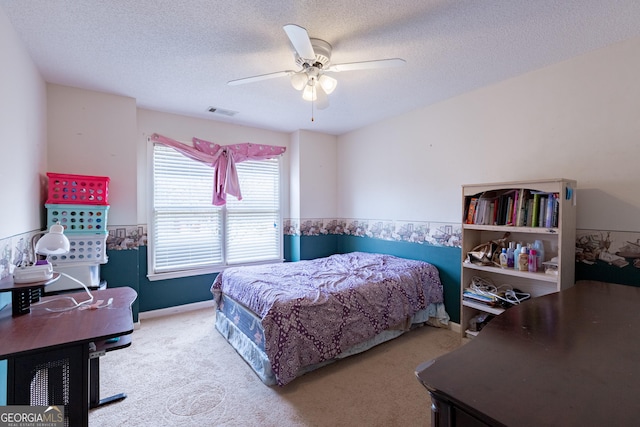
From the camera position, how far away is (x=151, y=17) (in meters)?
1.75

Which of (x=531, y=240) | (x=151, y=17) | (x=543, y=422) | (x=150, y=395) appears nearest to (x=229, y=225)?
(x=150, y=395)

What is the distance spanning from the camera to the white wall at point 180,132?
3334 millimetres

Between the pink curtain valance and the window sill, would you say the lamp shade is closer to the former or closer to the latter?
the window sill

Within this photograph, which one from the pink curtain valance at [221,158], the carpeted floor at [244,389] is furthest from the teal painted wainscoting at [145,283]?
the pink curtain valance at [221,158]

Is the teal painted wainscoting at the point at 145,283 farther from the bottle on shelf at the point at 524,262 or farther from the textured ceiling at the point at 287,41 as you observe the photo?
the bottle on shelf at the point at 524,262

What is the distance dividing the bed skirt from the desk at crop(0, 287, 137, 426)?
103 centimetres

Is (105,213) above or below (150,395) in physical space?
above

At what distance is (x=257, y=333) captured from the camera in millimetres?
2154

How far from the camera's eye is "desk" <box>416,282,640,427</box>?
648 millimetres

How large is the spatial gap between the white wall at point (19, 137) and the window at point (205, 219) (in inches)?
43.8

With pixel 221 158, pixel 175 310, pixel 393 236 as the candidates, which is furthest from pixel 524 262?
pixel 175 310

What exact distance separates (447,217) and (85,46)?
11.5 ft

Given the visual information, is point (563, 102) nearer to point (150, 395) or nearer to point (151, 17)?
point (151, 17)

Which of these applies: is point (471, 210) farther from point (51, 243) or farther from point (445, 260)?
point (51, 243)
